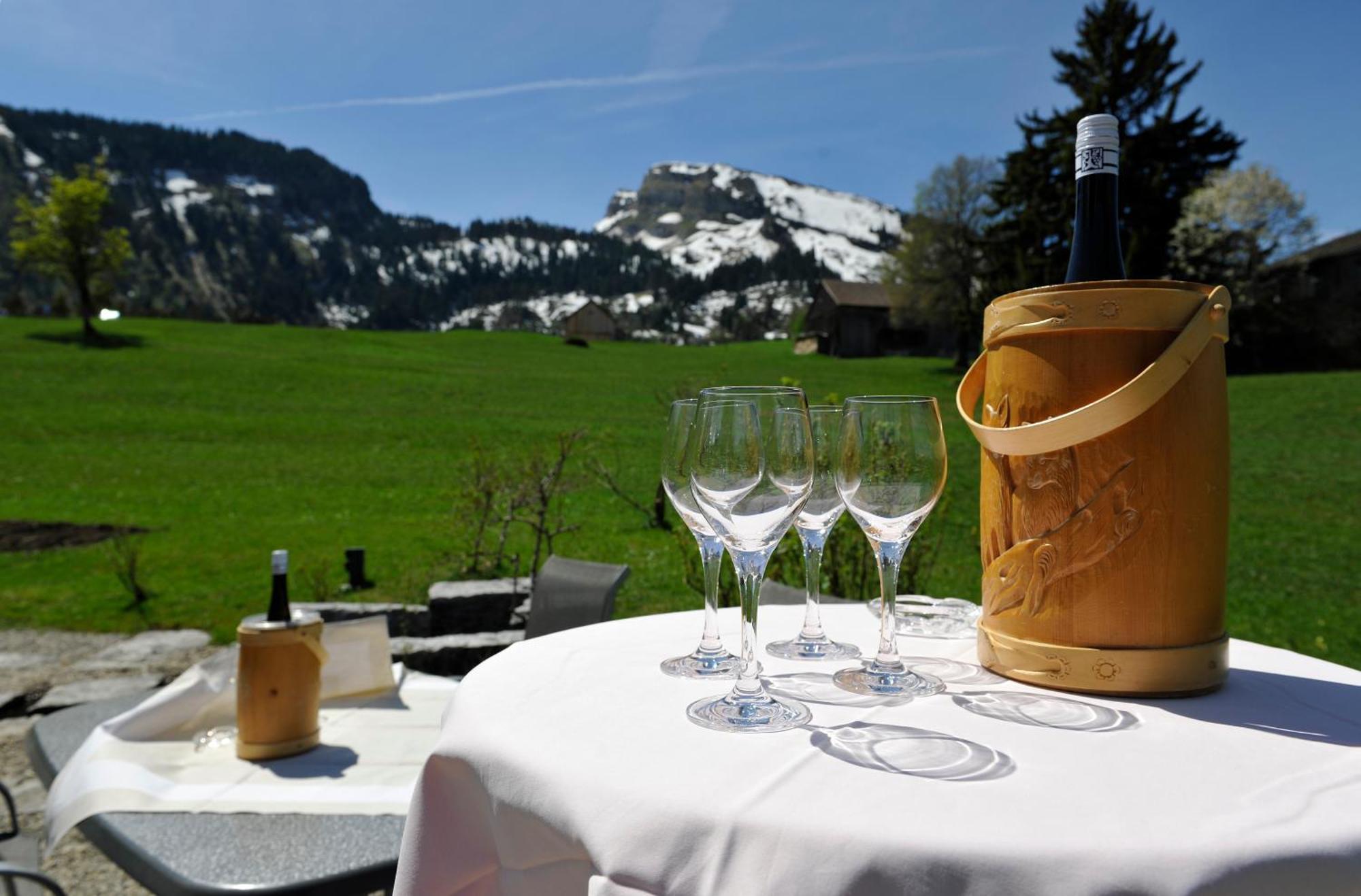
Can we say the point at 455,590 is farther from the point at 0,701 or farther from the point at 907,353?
the point at 907,353

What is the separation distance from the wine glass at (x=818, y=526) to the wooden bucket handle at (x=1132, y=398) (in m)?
0.30

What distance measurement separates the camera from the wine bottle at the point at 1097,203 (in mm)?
1448

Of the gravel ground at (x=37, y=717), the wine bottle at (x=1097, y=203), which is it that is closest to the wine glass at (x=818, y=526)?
the wine bottle at (x=1097, y=203)

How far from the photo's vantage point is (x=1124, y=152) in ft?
98.1

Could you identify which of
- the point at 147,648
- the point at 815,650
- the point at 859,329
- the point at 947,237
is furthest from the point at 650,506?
the point at 859,329

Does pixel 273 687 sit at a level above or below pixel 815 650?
below

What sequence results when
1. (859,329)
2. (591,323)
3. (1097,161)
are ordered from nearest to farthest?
(1097,161) → (859,329) → (591,323)

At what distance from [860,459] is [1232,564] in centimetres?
1150

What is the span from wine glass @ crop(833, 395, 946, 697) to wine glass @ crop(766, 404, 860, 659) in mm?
51

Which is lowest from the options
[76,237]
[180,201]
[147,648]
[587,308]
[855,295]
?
[147,648]

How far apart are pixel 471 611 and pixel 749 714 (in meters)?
5.70

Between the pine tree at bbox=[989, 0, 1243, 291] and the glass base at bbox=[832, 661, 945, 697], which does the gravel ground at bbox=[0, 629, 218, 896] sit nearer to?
the glass base at bbox=[832, 661, 945, 697]

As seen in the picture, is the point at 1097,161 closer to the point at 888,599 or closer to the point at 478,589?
the point at 888,599

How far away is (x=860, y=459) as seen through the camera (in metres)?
1.34
